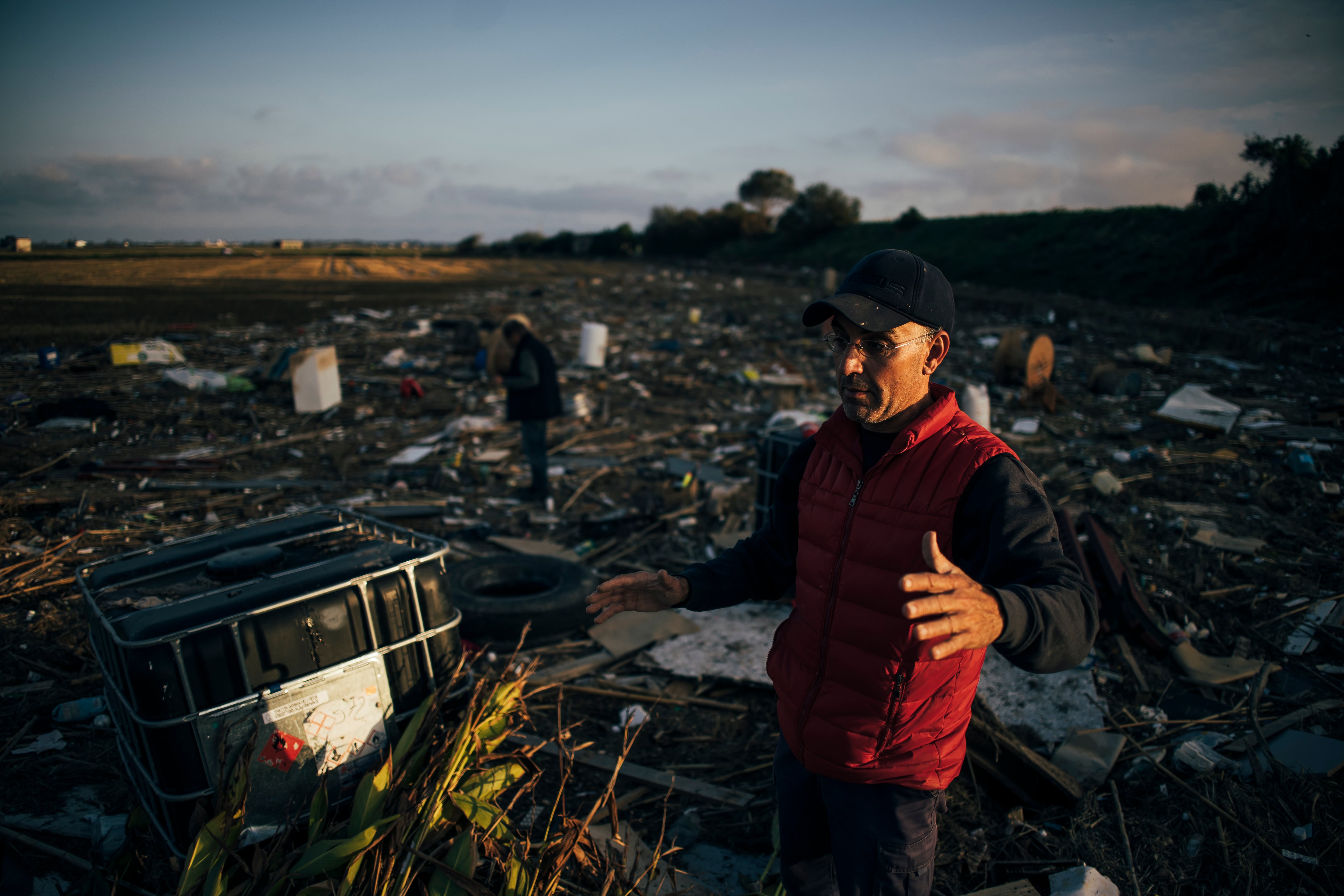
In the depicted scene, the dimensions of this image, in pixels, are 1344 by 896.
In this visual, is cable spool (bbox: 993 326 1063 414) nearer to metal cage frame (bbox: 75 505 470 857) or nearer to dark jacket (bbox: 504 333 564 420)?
dark jacket (bbox: 504 333 564 420)

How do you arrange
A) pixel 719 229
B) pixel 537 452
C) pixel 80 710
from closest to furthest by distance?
1. pixel 80 710
2. pixel 537 452
3. pixel 719 229

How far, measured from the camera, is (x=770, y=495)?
5.10 m

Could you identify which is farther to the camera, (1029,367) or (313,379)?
(1029,367)

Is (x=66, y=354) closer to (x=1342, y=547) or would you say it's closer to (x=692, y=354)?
(x=692, y=354)

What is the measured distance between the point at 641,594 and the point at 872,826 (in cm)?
84

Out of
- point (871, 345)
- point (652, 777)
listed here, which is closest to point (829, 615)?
point (871, 345)

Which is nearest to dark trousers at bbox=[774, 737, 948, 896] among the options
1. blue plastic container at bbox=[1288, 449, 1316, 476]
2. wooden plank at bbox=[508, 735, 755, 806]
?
wooden plank at bbox=[508, 735, 755, 806]

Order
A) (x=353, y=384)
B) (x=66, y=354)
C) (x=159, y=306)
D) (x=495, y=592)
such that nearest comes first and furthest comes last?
1. (x=495, y=592)
2. (x=66, y=354)
3. (x=353, y=384)
4. (x=159, y=306)

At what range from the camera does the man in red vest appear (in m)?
1.48

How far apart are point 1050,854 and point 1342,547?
451cm

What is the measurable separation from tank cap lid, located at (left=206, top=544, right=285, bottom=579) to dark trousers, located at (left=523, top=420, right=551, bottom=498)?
3.90m

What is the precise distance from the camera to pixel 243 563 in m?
2.44

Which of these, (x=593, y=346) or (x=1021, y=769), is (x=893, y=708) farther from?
(x=593, y=346)

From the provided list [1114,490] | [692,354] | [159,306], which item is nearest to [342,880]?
[1114,490]
